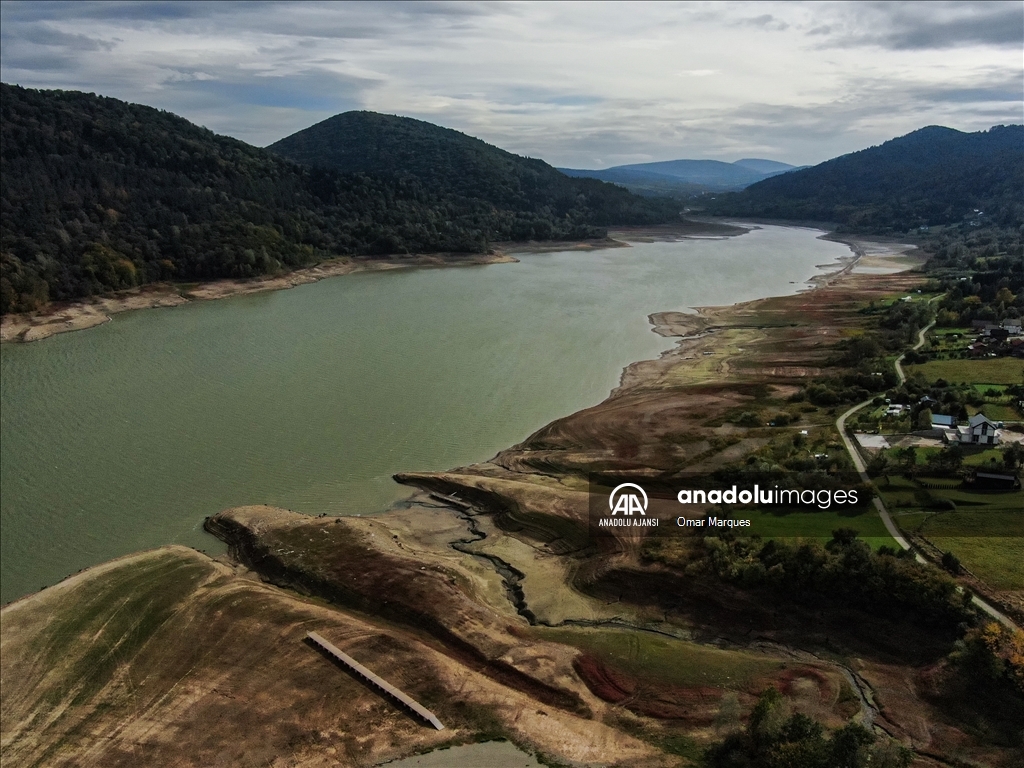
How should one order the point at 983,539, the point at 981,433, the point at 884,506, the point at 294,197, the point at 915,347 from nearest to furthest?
the point at 983,539, the point at 884,506, the point at 981,433, the point at 915,347, the point at 294,197

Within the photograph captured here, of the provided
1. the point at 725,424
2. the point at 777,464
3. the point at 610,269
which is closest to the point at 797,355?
the point at 725,424

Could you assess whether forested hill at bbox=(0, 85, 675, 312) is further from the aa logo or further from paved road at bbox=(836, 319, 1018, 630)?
paved road at bbox=(836, 319, 1018, 630)

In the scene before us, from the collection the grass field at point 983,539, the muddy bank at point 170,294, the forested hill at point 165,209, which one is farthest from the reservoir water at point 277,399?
the grass field at point 983,539

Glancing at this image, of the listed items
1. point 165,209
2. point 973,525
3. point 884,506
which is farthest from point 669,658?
point 165,209

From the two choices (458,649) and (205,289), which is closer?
(458,649)

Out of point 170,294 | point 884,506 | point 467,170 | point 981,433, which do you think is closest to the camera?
point 884,506

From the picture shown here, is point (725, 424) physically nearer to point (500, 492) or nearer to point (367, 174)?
point (500, 492)

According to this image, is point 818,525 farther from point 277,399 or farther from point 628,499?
point 277,399
